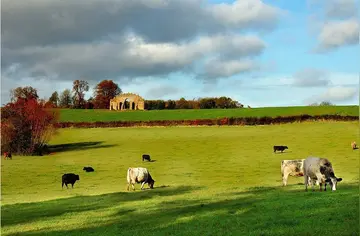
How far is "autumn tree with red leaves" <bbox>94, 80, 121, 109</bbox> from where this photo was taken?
584 ft

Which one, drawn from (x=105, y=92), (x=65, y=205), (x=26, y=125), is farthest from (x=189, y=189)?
(x=105, y=92)

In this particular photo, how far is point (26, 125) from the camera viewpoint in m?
74.3

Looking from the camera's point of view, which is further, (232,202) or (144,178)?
(144,178)

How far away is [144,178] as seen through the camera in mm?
33906

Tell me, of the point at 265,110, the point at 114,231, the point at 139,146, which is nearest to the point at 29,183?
the point at 114,231

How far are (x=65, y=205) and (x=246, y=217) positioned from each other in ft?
42.6

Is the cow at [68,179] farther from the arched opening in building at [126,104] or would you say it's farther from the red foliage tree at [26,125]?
the arched opening in building at [126,104]

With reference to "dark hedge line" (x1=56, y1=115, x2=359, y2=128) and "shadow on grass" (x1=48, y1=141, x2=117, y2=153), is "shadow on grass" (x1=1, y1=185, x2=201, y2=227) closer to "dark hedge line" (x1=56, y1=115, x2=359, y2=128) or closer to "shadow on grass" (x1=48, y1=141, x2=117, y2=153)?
"shadow on grass" (x1=48, y1=141, x2=117, y2=153)

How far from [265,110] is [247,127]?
67.4 ft

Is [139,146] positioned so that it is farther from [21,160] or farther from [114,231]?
[114,231]

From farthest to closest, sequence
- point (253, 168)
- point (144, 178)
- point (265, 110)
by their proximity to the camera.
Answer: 1. point (265, 110)
2. point (253, 168)
3. point (144, 178)

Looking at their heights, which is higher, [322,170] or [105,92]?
[105,92]

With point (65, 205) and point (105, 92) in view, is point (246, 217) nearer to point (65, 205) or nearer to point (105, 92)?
point (65, 205)

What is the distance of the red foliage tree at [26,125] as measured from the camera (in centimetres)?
7212
